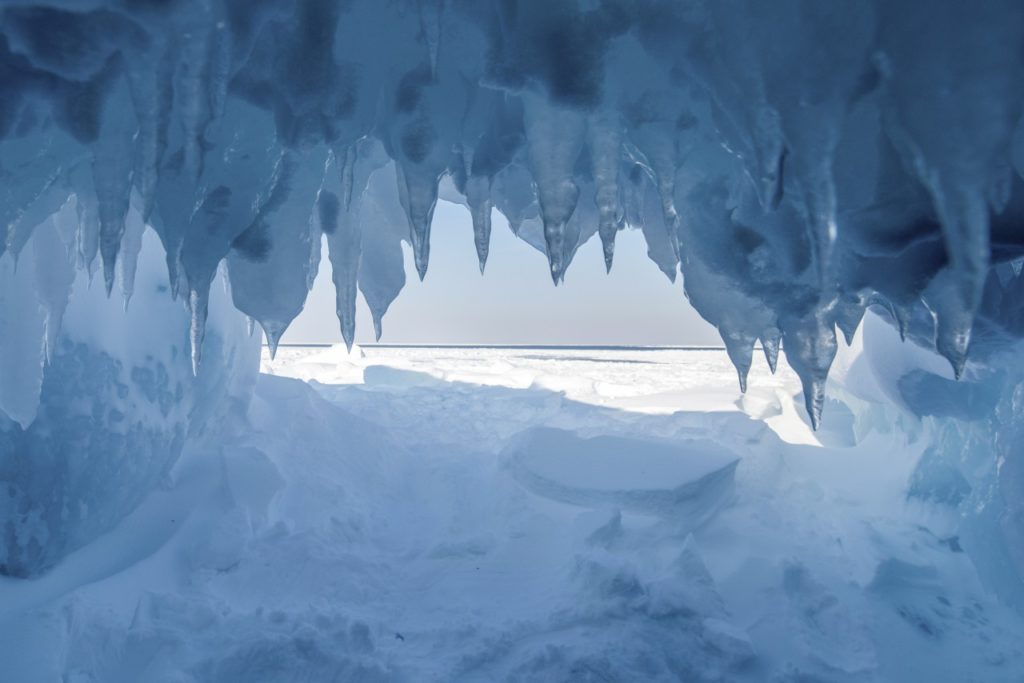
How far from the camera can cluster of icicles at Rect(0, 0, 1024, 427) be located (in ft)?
4.74

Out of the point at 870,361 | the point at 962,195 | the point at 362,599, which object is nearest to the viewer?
the point at 962,195

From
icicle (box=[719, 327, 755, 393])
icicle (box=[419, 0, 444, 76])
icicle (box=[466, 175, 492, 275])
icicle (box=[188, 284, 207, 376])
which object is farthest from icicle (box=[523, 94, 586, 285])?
icicle (box=[188, 284, 207, 376])

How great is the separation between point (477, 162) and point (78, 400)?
2157 mm

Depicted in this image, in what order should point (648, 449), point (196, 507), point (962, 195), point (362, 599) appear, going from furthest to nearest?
point (648, 449) < point (196, 507) < point (362, 599) < point (962, 195)

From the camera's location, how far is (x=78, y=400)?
9.55 feet

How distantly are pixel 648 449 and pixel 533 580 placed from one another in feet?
4.85

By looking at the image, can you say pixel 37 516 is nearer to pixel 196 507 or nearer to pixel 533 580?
pixel 196 507

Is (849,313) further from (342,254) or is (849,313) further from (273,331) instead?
(273,331)

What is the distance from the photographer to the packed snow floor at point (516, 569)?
2.49 m

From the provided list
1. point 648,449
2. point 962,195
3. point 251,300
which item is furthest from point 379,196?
point 962,195

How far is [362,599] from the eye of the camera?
9.89 feet

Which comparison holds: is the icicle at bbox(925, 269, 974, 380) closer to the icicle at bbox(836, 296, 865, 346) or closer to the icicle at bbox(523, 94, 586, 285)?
the icicle at bbox(836, 296, 865, 346)

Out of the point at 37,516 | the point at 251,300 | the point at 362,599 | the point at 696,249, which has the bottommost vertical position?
the point at 362,599

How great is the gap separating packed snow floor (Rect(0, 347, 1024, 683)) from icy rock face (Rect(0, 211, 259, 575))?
21 cm
